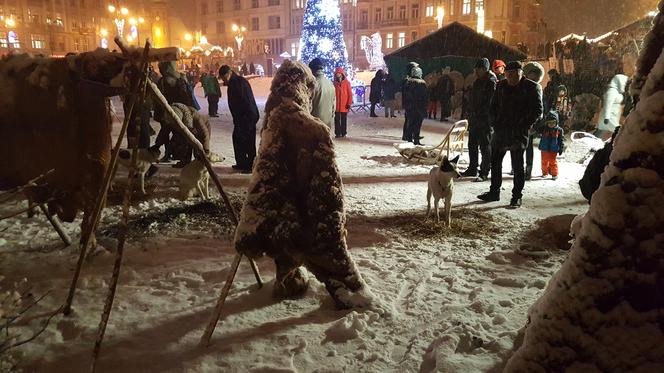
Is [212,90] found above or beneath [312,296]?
above

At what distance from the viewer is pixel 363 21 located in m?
58.7

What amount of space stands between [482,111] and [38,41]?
236ft

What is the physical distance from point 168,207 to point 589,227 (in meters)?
6.33

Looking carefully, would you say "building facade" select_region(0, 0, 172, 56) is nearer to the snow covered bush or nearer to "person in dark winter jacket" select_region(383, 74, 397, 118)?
"person in dark winter jacket" select_region(383, 74, 397, 118)

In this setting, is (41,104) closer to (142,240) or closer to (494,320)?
(142,240)

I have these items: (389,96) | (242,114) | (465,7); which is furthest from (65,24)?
(242,114)

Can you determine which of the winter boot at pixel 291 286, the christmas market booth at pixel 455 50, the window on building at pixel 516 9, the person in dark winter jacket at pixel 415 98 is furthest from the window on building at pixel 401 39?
the winter boot at pixel 291 286

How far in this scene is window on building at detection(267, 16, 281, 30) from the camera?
63.9m

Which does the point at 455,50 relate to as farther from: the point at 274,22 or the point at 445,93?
the point at 274,22

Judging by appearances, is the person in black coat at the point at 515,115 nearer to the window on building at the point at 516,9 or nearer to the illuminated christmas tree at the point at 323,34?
the illuminated christmas tree at the point at 323,34

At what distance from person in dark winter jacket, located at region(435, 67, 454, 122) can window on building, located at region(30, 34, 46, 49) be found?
2517 inches

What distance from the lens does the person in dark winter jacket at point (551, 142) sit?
8.59m

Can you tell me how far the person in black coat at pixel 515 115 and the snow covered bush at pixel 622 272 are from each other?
Result: 18.5ft

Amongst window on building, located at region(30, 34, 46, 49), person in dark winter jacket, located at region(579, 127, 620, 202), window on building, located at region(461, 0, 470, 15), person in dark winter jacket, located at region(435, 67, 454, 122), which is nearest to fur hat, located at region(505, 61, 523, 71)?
person in dark winter jacket, located at region(579, 127, 620, 202)
